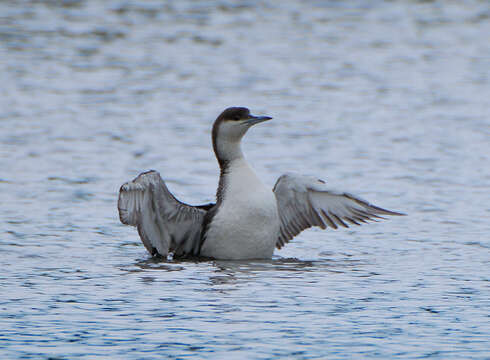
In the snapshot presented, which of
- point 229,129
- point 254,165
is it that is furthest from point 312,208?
point 254,165

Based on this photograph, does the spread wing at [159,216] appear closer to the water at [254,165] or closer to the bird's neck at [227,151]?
the water at [254,165]

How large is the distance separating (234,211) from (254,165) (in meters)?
4.75

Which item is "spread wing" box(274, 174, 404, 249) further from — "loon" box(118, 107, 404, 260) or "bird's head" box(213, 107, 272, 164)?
"bird's head" box(213, 107, 272, 164)

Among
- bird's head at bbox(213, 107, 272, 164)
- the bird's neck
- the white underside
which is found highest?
bird's head at bbox(213, 107, 272, 164)

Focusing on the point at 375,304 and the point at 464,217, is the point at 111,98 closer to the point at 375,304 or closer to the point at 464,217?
the point at 464,217

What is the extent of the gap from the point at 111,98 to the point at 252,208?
10.1 metres

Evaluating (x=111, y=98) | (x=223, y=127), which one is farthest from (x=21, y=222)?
(x=111, y=98)

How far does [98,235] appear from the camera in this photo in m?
10.7

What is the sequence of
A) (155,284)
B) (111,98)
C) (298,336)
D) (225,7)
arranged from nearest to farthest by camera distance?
(298,336) → (155,284) → (111,98) → (225,7)

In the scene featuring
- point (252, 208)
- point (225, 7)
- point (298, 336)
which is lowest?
point (298, 336)

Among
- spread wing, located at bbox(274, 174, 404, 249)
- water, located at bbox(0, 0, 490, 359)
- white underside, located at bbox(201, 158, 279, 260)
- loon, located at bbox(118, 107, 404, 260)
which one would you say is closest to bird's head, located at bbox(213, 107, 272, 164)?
loon, located at bbox(118, 107, 404, 260)

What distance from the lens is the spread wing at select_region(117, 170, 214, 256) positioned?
30.4ft

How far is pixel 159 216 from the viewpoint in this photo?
31.5 ft

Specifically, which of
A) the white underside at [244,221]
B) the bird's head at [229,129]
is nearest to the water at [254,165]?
the white underside at [244,221]
